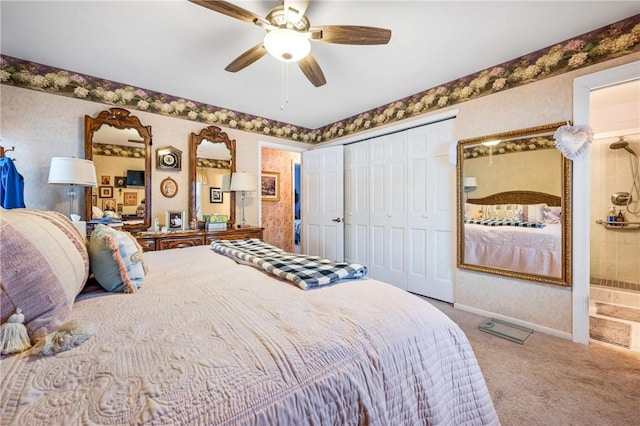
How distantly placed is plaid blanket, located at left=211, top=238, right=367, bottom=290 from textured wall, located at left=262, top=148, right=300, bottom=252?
348 cm

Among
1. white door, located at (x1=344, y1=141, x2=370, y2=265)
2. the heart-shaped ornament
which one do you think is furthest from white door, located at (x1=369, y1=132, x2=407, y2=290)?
the heart-shaped ornament

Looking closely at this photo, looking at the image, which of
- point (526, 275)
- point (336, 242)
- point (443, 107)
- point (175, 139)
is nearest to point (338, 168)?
point (336, 242)

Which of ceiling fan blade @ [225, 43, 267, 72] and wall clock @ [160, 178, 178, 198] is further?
wall clock @ [160, 178, 178, 198]

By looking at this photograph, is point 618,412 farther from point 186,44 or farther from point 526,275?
point 186,44

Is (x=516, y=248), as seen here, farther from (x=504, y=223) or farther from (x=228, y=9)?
(x=228, y=9)

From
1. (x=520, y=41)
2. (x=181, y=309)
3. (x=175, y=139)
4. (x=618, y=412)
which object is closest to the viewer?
(x=181, y=309)

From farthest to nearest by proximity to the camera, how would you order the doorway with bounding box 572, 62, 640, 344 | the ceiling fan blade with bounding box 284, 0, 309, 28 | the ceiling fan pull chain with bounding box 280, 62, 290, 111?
the ceiling fan pull chain with bounding box 280, 62, 290, 111 < the doorway with bounding box 572, 62, 640, 344 < the ceiling fan blade with bounding box 284, 0, 309, 28

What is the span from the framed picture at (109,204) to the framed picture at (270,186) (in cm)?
265

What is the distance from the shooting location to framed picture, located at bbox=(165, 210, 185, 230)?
130 inches

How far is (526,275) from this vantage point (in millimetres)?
2482

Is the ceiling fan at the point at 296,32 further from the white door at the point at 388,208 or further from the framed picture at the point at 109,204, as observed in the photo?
the framed picture at the point at 109,204

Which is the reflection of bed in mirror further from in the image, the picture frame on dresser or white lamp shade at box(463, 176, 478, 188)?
the picture frame on dresser

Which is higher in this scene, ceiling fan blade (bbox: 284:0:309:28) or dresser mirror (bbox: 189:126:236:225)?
ceiling fan blade (bbox: 284:0:309:28)

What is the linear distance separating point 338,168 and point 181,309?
3469 mm
